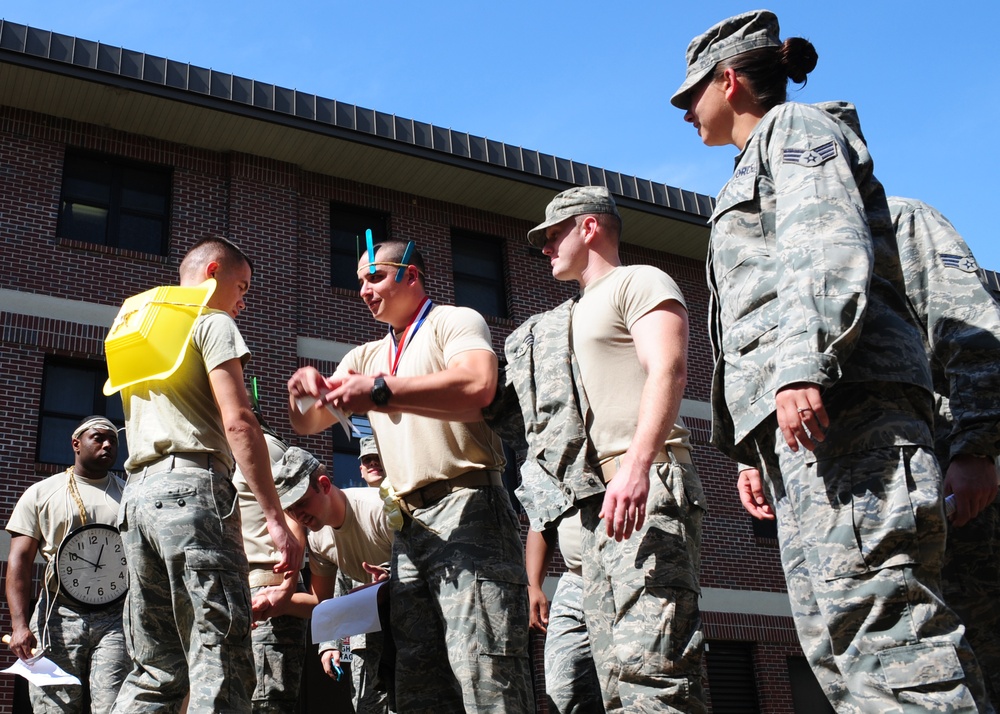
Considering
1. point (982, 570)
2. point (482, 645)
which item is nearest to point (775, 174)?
point (982, 570)

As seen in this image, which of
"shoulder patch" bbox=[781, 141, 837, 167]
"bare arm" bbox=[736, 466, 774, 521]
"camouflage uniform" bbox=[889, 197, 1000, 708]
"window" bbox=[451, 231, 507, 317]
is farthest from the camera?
"window" bbox=[451, 231, 507, 317]

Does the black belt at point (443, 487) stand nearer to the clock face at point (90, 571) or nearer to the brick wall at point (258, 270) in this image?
the clock face at point (90, 571)

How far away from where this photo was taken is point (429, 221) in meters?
17.1

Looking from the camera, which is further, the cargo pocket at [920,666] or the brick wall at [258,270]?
the brick wall at [258,270]

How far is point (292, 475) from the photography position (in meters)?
5.83

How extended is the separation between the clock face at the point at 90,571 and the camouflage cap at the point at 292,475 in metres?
1.98

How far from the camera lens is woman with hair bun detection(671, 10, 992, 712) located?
2.59 metres

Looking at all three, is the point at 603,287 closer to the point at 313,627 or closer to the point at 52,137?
the point at 313,627

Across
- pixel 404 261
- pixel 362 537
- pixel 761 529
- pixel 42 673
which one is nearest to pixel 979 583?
pixel 404 261

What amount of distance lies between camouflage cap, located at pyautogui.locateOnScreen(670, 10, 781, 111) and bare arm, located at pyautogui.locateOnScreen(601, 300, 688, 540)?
33.4 inches

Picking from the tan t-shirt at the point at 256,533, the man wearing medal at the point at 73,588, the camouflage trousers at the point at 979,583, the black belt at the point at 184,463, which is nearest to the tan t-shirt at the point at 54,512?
the man wearing medal at the point at 73,588

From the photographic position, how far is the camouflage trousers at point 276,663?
586 cm

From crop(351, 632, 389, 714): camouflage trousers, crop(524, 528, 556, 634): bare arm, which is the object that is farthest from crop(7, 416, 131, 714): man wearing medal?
crop(524, 528, 556, 634): bare arm

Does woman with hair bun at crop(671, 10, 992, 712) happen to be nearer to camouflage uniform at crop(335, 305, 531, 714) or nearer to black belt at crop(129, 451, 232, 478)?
camouflage uniform at crop(335, 305, 531, 714)
